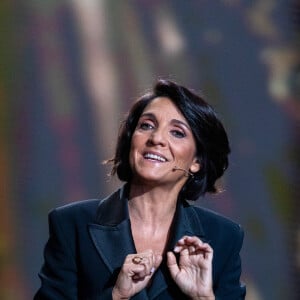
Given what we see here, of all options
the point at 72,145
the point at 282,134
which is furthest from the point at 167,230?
the point at 282,134

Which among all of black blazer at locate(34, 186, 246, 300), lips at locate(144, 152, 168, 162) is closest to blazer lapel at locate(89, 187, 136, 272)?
black blazer at locate(34, 186, 246, 300)

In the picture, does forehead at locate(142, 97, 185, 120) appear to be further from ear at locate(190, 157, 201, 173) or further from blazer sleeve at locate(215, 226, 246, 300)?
blazer sleeve at locate(215, 226, 246, 300)

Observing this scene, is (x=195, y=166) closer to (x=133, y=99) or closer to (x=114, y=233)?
(x=114, y=233)

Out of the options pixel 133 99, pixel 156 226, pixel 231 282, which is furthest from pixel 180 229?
pixel 133 99

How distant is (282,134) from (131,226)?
0.80 meters

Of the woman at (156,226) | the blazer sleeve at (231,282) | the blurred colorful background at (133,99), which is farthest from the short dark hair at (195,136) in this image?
the blurred colorful background at (133,99)

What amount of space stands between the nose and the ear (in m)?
0.11

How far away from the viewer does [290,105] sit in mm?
2158

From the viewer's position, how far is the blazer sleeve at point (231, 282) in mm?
1499

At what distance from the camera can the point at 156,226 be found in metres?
1.52

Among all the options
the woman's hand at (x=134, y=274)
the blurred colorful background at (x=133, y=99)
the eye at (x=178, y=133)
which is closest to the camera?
the woman's hand at (x=134, y=274)

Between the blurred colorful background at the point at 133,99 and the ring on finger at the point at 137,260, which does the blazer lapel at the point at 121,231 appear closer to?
the ring on finger at the point at 137,260

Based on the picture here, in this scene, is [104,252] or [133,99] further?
[133,99]

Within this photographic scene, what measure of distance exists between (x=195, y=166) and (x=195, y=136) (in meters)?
0.07
